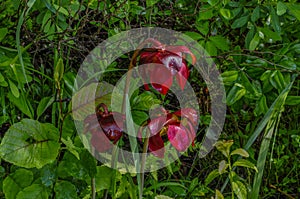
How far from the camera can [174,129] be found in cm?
96

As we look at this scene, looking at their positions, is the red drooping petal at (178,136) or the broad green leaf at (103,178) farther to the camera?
the broad green leaf at (103,178)

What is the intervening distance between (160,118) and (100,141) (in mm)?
132

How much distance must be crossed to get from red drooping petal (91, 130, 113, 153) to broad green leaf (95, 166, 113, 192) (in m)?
0.19

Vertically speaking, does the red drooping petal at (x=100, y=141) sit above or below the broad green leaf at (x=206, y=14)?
below

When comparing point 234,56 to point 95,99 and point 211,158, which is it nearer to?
point 211,158

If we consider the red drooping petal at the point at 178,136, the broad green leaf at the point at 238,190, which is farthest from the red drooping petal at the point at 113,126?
the broad green leaf at the point at 238,190

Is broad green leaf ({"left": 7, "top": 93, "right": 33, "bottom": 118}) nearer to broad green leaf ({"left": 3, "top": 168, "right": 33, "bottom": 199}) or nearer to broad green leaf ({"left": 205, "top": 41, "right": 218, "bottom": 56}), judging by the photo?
broad green leaf ({"left": 3, "top": 168, "right": 33, "bottom": 199})

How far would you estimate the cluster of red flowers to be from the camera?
0.88 metres

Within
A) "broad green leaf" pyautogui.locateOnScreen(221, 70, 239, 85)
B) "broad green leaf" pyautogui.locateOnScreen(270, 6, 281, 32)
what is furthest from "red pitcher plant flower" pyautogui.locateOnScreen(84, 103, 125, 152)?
"broad green leaf" pyautogui.locateOnScreen(270, 6, 281, 32)

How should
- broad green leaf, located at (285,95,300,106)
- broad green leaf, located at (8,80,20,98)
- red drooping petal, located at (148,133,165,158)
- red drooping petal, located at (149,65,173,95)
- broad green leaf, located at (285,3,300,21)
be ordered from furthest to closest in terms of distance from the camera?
broad green leaf, located at (285,95,300,106)
broad green leaf, located at (285,3,300,21)
broad green leaf, located at (8,80,20,98)
red drooping petal, located at (148,133,165,158)
red drooping petal, located at (149,65,173,95)

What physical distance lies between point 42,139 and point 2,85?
0.24m

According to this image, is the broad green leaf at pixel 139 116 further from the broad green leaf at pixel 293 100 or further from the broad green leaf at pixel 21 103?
the broad green leaf at pixel 293 100

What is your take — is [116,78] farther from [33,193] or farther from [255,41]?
[33,193]

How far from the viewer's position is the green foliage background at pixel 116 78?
3.71 ft
